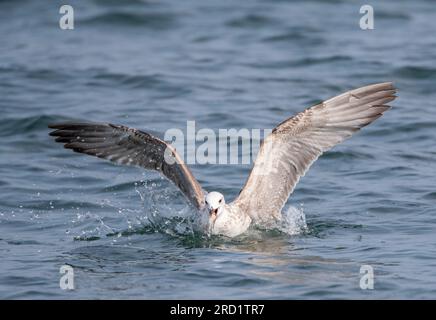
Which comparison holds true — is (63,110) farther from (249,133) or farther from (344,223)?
(344,223)

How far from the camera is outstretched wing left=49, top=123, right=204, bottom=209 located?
10156mm

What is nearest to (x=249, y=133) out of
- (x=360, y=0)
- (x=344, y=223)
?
(x=344, y=223)

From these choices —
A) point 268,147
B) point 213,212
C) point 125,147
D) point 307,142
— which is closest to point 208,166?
point 125,147

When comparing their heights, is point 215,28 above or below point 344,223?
above

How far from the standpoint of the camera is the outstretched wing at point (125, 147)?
33.3ft

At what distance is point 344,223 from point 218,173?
8.68ft

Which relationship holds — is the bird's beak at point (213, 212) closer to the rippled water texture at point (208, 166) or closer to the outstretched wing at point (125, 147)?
the rippled water texture at point (208, 166)

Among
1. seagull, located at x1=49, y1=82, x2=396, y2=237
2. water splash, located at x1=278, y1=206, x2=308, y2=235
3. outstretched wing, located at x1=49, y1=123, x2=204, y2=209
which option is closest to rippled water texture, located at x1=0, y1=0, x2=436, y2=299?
water splash, located at x1=278, y1=206, x2=308, y2=235

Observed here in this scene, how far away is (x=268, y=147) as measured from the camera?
389 inches

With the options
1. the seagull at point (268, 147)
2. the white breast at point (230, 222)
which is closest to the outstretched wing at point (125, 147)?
the seagull at point (268, 147)

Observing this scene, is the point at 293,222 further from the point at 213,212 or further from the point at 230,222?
the point at 213,212

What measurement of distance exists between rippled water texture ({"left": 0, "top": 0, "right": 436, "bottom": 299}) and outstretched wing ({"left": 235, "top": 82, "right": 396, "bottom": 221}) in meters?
0.38

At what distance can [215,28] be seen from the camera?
2038 centimetres

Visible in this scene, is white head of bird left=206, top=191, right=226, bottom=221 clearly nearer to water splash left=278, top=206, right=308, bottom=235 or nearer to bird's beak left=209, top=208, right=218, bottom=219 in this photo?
bird's beak left=209, top=208, right=218, bottom=219
